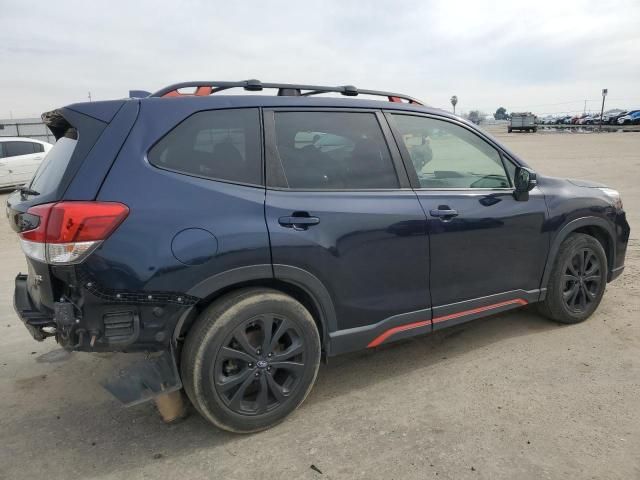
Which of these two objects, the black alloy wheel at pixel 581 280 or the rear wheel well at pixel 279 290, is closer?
the rear wheel well at pixel 279 290

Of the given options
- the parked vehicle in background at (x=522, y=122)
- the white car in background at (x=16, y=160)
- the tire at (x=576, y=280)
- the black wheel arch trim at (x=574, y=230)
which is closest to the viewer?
the black wheel arch trim at (x=574, y=230)

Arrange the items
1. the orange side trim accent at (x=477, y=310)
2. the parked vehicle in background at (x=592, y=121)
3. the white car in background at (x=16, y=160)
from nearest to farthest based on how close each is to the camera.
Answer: the orange side trim accent at (x=477, y=310) → the white car in background at (x=16, y=160) → the parked vehicle in background at (x=592, y=121)

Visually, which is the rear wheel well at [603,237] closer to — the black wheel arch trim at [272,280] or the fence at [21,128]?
the black wheel arch trim at [272,280]

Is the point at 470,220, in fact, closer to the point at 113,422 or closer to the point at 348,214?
the point at 348,214

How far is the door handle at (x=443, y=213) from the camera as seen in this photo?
3.18 m

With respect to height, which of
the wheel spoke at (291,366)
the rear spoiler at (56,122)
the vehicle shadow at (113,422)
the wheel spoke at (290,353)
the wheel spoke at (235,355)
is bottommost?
the vehicle shadow at (113,422)

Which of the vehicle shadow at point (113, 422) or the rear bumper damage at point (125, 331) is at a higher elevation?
the rear bumper damage at point (125, 331)

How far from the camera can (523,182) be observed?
11.7 feet

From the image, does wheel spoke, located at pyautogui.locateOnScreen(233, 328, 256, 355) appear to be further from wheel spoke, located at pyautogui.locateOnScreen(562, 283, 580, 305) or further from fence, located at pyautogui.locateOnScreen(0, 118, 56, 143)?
fence, located at pyautogui.locateOnScreen(0, 118, 56, 143)

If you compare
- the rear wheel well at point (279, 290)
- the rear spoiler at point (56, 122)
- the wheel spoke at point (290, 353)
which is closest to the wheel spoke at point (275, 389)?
the wheel spoke at point (290, 353)

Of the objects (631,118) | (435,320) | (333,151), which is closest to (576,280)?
(435,320)

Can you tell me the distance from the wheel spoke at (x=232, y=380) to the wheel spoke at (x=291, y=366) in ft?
0.52

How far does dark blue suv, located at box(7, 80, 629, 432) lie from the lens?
2385mm

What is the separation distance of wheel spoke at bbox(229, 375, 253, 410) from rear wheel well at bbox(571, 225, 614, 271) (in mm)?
3038
